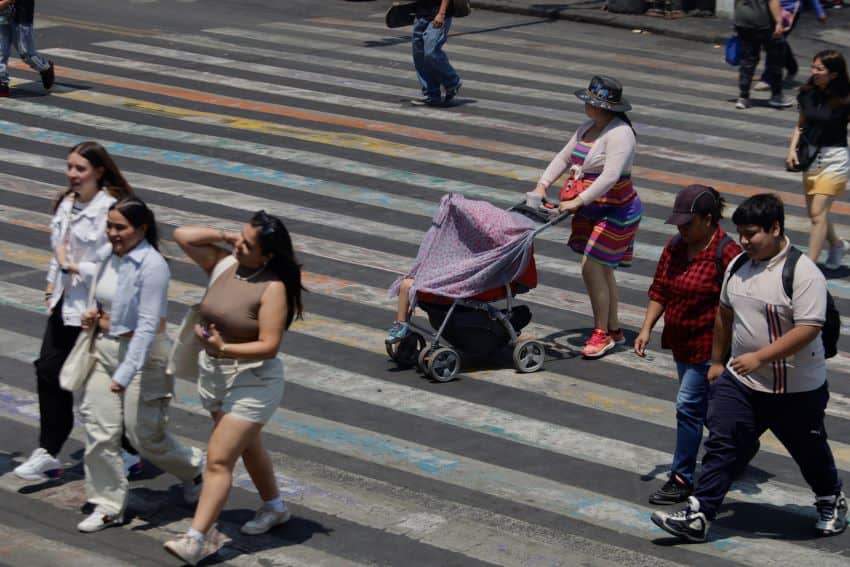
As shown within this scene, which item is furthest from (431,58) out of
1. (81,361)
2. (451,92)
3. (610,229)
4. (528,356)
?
(81,361)

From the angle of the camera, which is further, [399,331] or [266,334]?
[399,331]

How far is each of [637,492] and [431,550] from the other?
137 cm

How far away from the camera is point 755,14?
714 inches

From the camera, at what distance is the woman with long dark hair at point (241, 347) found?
261 inches

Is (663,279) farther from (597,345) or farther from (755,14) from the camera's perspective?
(755,14)

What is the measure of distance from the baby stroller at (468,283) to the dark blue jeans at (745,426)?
2.44m

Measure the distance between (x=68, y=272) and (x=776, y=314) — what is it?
3.34 meters

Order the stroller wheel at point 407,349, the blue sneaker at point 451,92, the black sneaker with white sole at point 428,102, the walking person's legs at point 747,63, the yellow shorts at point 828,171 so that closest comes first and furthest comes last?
the stroller wheel at point 407,349 < the yellow shorts at point 828,171 < the blue sneaker at point 451,92 < the black sneaker with white sole at point 428,102 < the walking person's legs at point 747,63

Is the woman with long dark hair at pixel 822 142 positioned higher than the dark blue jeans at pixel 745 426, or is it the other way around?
the woman with long dark hair at pixel 822 142

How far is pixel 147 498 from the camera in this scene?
7.56m

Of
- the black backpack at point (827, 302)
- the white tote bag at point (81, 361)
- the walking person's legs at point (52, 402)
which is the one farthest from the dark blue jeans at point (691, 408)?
the walking person's legs at point (52, 402)

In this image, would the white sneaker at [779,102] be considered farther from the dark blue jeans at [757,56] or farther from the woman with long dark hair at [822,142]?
the woman with long dark hair at [822,142]

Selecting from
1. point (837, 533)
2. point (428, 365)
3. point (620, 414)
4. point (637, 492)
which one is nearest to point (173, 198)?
point (428, 365)

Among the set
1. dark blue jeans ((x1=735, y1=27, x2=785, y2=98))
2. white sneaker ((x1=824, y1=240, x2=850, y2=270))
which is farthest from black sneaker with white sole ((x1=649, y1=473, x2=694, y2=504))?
dark blue jeans ((x1=735, y1=27, x2=785, y2=98))
